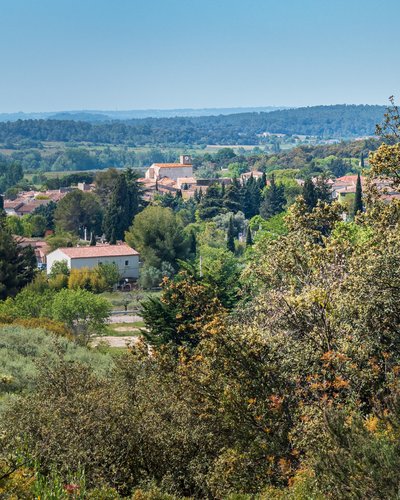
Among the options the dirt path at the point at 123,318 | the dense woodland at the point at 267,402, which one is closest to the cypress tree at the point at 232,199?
the dirt path at the point at 123,318

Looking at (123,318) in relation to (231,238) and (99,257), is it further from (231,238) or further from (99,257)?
(231,238)

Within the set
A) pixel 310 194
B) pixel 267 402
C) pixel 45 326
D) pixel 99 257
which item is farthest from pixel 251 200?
pixel 267 402

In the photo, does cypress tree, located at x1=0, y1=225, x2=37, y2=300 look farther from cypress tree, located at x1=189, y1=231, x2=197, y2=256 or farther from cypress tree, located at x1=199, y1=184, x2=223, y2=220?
cypress tree, located at x1=199, y1=184, x2=223, y2=220

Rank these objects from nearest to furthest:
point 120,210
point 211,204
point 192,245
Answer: point 192,245
point 120,210
point 211,204

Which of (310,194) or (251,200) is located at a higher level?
(310,194)

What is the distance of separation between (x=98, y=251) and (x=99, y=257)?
2.36ft

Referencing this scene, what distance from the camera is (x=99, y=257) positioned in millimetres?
54469

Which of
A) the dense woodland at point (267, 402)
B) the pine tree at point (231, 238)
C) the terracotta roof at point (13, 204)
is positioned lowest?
the terracotta roof at point (13, 204)

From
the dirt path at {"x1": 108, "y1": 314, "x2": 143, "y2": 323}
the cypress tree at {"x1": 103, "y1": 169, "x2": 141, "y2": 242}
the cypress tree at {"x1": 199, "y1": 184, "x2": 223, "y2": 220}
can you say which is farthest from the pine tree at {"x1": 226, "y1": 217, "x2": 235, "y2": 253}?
the dirt path at {"x1": 108, "y1": 314, "x2": 143, "y2": 323}

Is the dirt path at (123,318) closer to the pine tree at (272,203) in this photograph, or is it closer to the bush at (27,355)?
the bush at (27,355)

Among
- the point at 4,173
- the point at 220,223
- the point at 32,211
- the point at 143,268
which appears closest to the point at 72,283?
the point at 143,268

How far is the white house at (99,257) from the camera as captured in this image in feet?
176

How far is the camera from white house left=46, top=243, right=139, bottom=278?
5350 centimetres

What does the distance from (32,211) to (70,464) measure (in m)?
81.7
